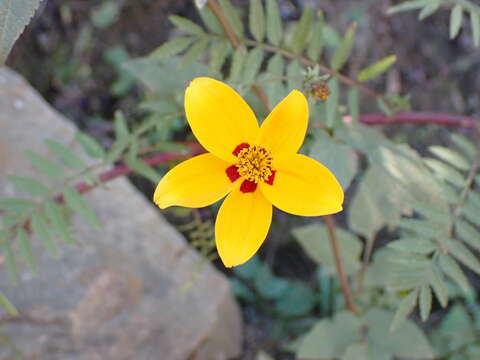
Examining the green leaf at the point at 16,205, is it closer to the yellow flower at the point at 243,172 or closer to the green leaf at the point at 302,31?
the yellow flower at the point at 243,172

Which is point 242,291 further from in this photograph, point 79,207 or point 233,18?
point 233,18

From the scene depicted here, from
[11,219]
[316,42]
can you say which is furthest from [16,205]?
[316,42]

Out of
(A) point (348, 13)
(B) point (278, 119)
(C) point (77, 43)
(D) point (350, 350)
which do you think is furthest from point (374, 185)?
(C) point (77, 43)

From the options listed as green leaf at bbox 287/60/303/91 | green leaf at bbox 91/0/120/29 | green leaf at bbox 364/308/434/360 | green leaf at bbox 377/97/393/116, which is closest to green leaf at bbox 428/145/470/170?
green leaf at bbox 377/97/393/116

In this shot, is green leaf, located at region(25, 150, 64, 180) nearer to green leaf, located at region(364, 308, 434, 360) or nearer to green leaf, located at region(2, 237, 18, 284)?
green leaf, located at region(2, 237, 18, 284)

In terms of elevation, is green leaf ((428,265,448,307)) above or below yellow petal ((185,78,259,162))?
below

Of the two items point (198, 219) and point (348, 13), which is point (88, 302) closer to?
point (198, 219)

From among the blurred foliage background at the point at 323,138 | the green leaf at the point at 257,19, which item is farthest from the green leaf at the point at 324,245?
the green leaf at the point at 257,19
